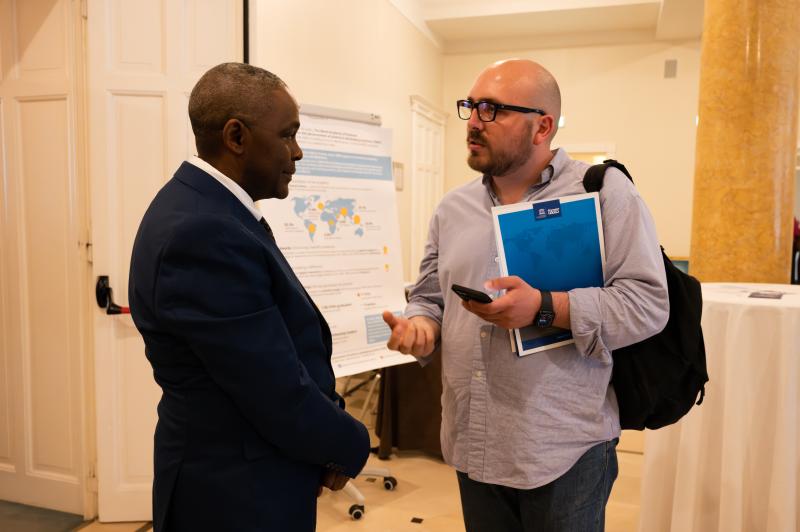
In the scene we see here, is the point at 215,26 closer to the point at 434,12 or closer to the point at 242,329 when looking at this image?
the point at 242,329

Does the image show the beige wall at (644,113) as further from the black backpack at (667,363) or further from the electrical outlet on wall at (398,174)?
the black backpack at (667,363)

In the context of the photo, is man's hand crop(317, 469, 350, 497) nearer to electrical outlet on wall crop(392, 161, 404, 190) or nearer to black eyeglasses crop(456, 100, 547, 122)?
black eyeglasses crop(456, 100, 547, 122)

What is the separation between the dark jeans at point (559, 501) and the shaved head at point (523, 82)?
0.80 meters

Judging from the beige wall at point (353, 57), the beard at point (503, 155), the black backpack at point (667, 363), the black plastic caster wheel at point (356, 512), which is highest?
the beige wall at point (353, 57)

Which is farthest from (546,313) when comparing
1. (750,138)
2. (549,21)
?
(549,21)

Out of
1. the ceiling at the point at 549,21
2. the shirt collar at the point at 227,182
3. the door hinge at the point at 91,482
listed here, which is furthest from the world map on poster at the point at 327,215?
the ceiling at the point at 549,21

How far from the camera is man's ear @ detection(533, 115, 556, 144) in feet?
4.70

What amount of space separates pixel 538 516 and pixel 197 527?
28.5 inches

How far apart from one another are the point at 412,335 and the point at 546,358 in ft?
1.08

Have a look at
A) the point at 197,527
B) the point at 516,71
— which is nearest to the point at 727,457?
the point at 516,71

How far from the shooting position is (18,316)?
3.09 metres

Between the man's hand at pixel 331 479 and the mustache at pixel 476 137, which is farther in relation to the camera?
the mustache at pixel 476 137

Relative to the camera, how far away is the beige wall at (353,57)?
427 cm

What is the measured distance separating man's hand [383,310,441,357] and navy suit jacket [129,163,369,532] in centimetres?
27
